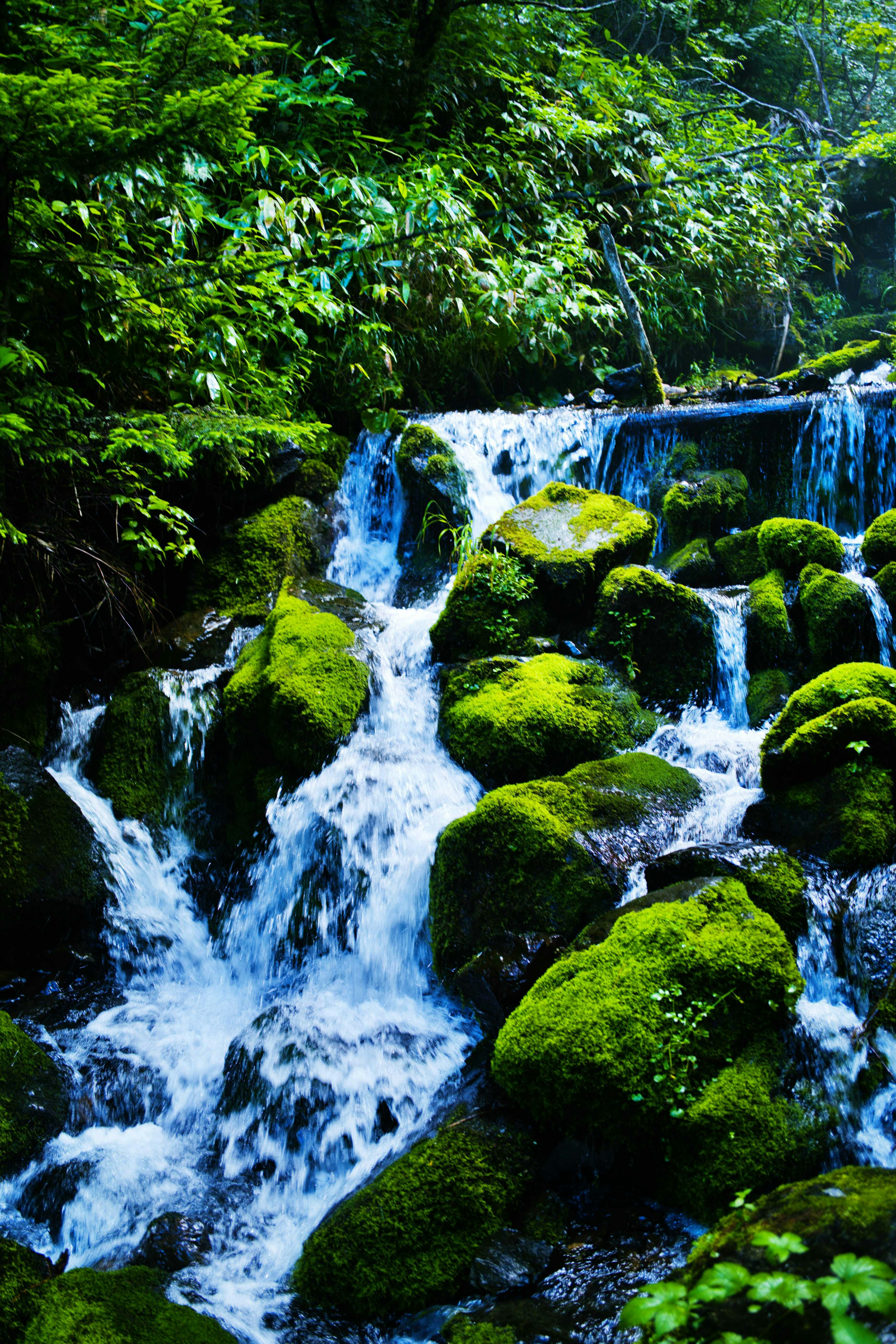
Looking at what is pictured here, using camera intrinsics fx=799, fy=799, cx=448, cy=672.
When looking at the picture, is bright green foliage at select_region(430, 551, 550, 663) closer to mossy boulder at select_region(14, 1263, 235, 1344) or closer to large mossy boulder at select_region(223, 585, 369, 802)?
large mossy boulder at select_region(223, 585, 369, 802)

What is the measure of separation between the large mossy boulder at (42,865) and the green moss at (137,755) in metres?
0.48

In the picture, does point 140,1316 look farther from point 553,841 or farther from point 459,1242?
point 553,841

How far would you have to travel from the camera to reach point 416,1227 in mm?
3207

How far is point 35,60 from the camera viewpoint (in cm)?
409

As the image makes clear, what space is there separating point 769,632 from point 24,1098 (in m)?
6.01

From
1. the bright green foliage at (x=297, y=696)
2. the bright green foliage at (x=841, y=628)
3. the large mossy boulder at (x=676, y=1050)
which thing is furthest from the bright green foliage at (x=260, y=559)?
the large mossy boulder at (x=676, y=1050)

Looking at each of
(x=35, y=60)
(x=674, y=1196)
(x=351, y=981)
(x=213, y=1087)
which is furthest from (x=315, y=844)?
(x=35, y=60)

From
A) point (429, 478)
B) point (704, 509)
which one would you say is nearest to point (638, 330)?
point (704, 509)

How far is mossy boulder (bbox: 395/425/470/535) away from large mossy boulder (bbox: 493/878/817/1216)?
568cm

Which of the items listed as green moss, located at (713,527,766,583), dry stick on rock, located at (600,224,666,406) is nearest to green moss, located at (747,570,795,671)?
green moss, located at (713,527,766,583)

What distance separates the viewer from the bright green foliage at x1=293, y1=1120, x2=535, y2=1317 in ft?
10.2

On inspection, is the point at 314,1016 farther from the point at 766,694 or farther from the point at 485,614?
the point at 766,694

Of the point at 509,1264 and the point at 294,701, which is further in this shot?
the point at 294,701

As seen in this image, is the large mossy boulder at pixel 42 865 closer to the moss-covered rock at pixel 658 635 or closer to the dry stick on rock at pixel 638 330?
the moss-covered rock at pixel 658 635
